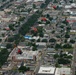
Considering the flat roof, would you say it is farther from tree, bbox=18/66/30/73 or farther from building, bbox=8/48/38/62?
building, bbox=8/48/38/62

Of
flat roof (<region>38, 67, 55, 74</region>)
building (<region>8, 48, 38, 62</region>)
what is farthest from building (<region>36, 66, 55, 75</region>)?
building (<region>8, 48, 38, 62</region>)

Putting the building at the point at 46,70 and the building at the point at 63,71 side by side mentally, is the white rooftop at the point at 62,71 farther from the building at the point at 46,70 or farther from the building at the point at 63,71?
the building at the point at 46,70

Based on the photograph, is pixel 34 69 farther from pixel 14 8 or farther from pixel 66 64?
pixel 14 8

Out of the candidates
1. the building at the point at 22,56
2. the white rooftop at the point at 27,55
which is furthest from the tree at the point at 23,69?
the white rooftop at the point at 27,55

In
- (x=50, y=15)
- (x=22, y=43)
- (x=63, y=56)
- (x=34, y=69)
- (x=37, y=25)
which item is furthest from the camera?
(x=50, y=15)

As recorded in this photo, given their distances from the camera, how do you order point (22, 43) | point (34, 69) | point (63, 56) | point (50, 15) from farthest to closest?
point (50, 15) → point (22, 43) → point (63, 56) → point (34, 69)

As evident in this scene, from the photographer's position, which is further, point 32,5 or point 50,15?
point 32,5

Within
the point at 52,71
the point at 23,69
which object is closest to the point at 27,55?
the point at 23,69

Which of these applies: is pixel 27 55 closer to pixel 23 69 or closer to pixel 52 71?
pixel 23 69

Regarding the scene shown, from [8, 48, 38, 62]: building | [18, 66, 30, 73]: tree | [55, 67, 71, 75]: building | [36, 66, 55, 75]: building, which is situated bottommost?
[55, 67, 71, 75]: building

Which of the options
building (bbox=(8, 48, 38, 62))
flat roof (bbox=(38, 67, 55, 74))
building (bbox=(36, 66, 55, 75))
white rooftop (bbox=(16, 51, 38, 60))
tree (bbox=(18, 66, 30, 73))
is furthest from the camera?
white rooftop (bbox=(16, 51, 38, 60))

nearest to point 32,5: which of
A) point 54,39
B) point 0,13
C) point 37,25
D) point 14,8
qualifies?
point 14,8
